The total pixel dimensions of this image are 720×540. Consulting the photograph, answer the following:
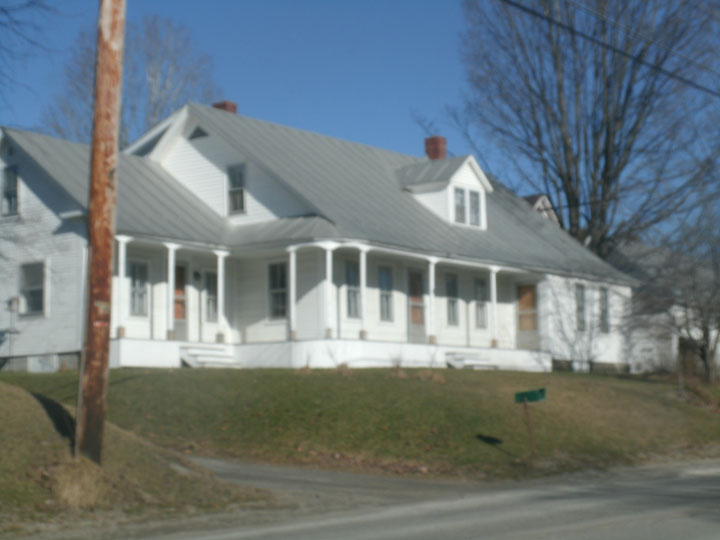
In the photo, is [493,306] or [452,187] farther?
[452,187]

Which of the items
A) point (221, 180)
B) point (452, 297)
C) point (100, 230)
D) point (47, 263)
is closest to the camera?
point (100, 230)

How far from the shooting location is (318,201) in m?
28.6

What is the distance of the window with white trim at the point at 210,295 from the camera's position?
1147 inches

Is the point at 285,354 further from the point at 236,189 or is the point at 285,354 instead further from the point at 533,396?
the point at 533,396

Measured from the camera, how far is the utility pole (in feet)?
40.5

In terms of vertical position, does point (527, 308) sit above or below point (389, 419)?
above

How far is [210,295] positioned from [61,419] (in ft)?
51.3

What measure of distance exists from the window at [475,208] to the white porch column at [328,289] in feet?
27.4

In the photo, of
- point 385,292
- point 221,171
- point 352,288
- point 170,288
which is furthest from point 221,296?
point 385,292

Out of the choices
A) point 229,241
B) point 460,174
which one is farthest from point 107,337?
point 460,174

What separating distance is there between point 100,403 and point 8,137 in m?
17.0

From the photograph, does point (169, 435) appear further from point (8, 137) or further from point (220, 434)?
point (8, 137)

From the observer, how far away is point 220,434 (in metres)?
19.0

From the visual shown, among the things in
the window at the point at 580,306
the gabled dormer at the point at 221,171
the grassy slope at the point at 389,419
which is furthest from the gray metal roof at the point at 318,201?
the grassy slope at the point at 389,419
